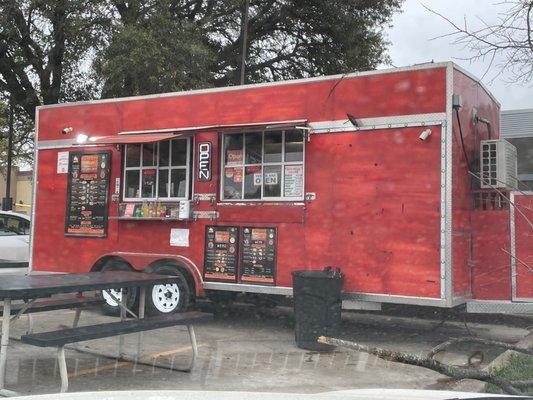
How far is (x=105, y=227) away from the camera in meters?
9.91

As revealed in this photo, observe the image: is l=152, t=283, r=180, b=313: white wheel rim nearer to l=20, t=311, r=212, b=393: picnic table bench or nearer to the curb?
l=20, t=311, r=212, b=393: picnic table bench

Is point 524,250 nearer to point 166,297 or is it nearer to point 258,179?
point 258,179

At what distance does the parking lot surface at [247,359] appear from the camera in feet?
19.4

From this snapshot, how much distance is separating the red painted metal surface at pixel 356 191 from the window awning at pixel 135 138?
0.90 ft

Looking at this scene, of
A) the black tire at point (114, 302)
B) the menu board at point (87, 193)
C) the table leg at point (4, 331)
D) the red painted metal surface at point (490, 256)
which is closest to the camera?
the table leg at point (4, 331)

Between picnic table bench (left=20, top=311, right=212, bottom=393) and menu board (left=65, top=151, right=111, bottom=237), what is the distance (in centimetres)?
401

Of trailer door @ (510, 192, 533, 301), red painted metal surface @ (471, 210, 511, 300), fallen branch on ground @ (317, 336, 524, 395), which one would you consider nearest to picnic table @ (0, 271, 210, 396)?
fallen branch on ground @ (317, 336, 524, 395)

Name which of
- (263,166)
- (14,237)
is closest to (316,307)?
(263,166)

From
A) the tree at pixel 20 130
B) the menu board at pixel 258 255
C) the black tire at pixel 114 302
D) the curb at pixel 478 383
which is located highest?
the tree at pixel 20 130

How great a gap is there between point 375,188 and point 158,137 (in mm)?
3375

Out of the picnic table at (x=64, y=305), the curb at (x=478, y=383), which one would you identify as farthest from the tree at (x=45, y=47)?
the curb at (x=478, y=383)

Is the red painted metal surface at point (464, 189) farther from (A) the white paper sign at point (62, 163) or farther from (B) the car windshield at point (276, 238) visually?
(A) the white paper sign at point (62, 163)

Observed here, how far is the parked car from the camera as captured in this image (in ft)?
36.1

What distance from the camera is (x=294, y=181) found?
845 centimetres
